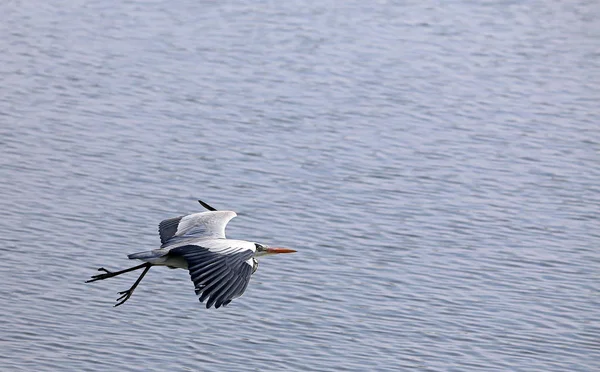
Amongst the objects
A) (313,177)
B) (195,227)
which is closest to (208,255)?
(195,227)

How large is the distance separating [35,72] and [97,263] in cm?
532

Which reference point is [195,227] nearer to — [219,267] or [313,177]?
[219,267]

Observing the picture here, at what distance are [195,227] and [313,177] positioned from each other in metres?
3.86

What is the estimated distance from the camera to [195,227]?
316 inches

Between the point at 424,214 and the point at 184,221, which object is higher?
the point at 184,221

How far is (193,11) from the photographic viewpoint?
17266mm

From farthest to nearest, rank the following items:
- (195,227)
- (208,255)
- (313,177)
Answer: (313,177), (195,227), (208,255)

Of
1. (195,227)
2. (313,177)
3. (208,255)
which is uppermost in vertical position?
(208,255)

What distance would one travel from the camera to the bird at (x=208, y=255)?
631 centimetres

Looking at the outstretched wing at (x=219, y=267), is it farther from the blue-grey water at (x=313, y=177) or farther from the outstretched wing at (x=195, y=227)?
the blue-grey water at (x=313, y=177)

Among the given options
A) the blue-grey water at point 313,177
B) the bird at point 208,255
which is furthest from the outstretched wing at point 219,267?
the blue-grey water at point 313,177

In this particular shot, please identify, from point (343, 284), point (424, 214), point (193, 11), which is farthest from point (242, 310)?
point (193, 11)

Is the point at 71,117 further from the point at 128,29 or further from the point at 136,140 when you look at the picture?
the point at 128,29

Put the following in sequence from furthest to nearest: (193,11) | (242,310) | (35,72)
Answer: (193,11), (35,72), (242,310)
